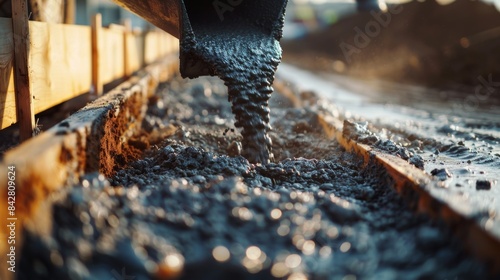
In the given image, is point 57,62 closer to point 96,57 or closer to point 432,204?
point 96,57

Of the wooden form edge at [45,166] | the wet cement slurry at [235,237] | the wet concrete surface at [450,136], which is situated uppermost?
the wooden form edge at [45,166]

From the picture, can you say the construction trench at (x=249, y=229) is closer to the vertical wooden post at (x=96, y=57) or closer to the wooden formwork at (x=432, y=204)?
the wooden formwork at (x=432, y=204)

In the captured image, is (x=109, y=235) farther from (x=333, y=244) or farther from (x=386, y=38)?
(x=386, y=38)

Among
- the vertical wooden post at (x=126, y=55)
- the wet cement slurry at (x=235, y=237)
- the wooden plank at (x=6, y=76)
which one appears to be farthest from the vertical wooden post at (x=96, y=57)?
the wet cement slurry at (x=235, y=237)

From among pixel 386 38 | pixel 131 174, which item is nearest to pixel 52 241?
pixel 131 174

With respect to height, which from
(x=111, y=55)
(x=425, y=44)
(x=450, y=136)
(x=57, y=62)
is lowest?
(x=450, y=136)

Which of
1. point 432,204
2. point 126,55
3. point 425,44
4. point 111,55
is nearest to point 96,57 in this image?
point 111,55

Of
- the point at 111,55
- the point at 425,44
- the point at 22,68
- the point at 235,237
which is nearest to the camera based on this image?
the point at 235,237
